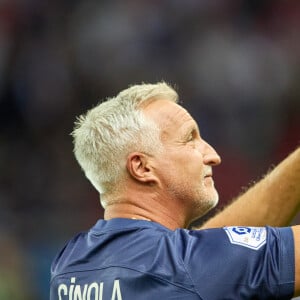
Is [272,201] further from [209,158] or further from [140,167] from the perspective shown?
[140,167]

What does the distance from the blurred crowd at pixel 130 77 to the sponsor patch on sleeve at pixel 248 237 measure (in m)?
5.20

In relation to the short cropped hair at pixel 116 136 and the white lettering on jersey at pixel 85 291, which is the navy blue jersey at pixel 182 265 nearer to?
the white lettering on jersey at pixel 85 291

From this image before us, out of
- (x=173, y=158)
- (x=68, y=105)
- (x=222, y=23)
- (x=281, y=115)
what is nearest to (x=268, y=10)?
(x=222, y=23)

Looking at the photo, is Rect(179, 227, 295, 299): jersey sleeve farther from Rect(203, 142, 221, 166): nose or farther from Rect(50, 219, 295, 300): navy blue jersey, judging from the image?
Rect(203, 142, 221, 166): nose

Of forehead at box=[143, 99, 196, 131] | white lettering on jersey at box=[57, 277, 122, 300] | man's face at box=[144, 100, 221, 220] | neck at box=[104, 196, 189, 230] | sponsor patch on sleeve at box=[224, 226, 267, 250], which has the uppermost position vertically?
forehead at box=[143, 99, 196, 131]

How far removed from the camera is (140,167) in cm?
312

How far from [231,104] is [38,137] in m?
1.90

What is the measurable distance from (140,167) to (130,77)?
5930 mm

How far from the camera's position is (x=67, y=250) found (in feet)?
10.5

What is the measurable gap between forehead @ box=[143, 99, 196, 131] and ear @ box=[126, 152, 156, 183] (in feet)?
0.43

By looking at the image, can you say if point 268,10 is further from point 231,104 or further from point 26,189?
point 26,189

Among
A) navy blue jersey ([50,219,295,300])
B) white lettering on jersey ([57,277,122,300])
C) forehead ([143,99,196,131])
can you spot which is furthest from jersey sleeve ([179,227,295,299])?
forehead ([143,99,196,131])

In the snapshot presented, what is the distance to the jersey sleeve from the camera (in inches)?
109

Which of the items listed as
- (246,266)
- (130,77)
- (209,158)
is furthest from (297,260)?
(130,77)
